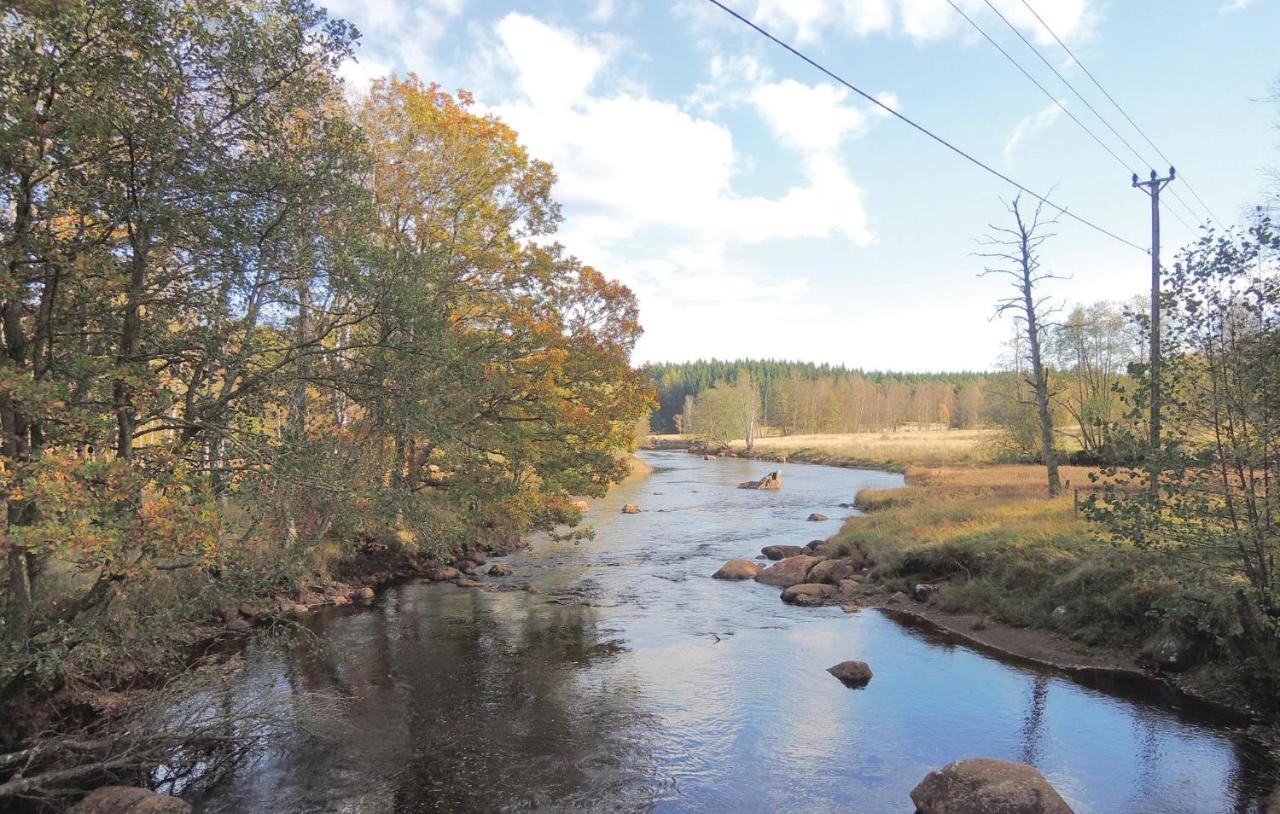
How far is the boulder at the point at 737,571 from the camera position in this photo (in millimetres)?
22000

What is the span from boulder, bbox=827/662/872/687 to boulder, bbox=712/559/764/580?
876cm

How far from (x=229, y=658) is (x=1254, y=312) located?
18880mm

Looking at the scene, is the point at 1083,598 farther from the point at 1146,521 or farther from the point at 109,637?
the point at 109,637

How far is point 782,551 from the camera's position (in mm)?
25188

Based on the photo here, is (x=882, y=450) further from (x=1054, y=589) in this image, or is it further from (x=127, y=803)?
(x=127, y=803)

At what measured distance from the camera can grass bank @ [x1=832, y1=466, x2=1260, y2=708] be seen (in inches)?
450

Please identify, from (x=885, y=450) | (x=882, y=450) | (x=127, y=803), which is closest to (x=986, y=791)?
(x=127, y=803)

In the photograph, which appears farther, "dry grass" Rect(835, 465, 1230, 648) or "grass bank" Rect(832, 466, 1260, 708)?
"dry grass" Rect(835, 465, 1230, 648)

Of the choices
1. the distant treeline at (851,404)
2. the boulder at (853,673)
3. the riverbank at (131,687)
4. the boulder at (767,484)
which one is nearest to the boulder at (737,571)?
the boulder at (853,673)

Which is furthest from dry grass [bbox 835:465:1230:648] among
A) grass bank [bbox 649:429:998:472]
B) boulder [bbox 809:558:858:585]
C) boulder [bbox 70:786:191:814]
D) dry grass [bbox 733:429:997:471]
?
dry grass [bbox 733:429:997:471]

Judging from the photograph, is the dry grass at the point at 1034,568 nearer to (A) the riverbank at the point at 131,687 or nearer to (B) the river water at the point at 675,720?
(B) the river water at the point at 675,720

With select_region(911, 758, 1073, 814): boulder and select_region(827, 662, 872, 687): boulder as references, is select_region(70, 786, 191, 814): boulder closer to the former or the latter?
select_region(911, 758, 1073, 814): boulder

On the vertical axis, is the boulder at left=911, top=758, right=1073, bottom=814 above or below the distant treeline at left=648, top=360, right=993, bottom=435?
below

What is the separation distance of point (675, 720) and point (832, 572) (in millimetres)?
11113
